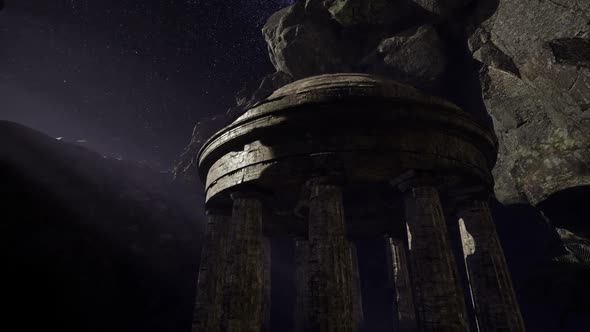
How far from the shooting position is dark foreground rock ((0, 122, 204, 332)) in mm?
18625

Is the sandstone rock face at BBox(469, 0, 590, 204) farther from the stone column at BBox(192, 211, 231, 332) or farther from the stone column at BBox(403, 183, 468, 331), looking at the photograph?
the stone column at BBox(192, 211, 231, 332)

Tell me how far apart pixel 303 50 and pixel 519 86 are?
12.8 metres

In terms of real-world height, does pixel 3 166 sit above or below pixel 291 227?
above

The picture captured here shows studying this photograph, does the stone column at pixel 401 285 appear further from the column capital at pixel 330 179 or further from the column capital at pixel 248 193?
the column capital at pixel 248 193

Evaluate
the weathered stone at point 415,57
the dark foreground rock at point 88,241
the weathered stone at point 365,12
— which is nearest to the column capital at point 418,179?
the weathered stone at point 415,57

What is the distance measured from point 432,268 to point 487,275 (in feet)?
10.7

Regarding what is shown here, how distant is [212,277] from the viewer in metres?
11.9

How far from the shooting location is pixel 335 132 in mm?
9547

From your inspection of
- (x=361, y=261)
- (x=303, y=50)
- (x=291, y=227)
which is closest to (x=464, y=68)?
(x=303, y=50)

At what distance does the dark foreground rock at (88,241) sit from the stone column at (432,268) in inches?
790

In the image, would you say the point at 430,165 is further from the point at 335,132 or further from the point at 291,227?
the point at 291,227

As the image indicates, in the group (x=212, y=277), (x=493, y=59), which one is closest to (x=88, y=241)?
(x=212, y=277)

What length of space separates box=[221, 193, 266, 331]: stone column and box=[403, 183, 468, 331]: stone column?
465 cm

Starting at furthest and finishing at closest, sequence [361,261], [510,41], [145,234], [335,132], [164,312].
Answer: [145,234] → [361,261] → [164,312] → [510,41] → [335,132]
